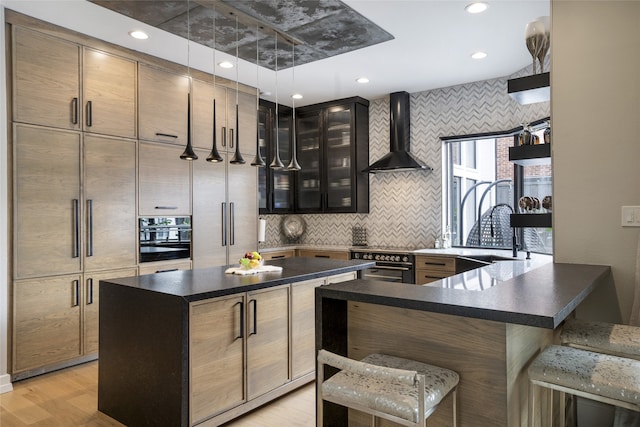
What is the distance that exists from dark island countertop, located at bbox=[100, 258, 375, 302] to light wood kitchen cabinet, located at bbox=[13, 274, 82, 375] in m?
1.08

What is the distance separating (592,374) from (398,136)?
160 inches

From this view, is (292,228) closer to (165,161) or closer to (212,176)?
(212,176)

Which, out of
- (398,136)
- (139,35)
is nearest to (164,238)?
(139,35)

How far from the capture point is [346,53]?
4.02 meters

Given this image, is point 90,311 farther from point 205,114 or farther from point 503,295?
point 503,295

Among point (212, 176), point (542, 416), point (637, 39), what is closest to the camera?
point (542, 416)

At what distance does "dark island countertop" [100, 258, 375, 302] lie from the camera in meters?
2.39

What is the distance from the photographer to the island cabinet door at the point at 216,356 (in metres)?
2.34

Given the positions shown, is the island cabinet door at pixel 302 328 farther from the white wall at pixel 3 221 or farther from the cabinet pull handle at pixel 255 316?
the white wall at pixel 3 221

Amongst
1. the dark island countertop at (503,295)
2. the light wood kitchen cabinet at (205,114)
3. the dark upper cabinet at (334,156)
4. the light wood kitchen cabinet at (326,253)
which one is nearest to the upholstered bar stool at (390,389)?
the dark island countertop at (503,295)

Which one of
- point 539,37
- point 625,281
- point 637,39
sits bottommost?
point 625,281

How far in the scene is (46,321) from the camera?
340 cm

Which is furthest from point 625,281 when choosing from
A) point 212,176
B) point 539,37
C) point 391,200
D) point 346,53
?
point 212,176

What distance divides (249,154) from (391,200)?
1.96m
